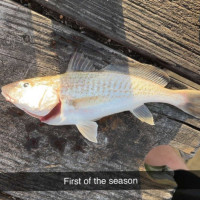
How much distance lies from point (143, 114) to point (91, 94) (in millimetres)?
455

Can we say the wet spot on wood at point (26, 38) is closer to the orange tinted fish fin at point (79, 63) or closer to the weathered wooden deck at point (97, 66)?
the weathered wooden deck at point (97, 66)

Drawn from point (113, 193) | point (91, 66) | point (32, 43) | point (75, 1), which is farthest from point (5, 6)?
point (113, 193)

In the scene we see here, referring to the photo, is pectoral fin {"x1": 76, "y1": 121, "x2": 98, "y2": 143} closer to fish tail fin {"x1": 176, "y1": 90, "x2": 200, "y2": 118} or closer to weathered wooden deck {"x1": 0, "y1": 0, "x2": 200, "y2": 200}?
weathered wooden deck {"x1": 0, "y1": 0, "x2": 200, "y2": 200}

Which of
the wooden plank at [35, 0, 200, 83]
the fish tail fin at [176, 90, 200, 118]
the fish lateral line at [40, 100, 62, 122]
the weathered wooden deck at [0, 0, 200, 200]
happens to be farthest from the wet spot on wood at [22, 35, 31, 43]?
the fish tail fin at [176, 90, 200, 118]

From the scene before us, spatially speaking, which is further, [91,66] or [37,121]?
[37,121]

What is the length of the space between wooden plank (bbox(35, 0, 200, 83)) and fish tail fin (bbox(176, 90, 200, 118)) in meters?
0.26

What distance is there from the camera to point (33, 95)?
5.71ft

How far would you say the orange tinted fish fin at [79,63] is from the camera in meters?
1.81

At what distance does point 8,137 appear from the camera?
6.55 ft

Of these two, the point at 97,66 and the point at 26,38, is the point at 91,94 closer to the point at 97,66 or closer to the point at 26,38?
the point at 97,66

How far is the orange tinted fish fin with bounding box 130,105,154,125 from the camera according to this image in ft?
6.08

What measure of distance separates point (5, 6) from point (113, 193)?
1.85 m

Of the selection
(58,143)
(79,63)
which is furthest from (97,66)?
(58,143)

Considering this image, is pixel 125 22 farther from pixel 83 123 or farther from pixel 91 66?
pixel 83 123
